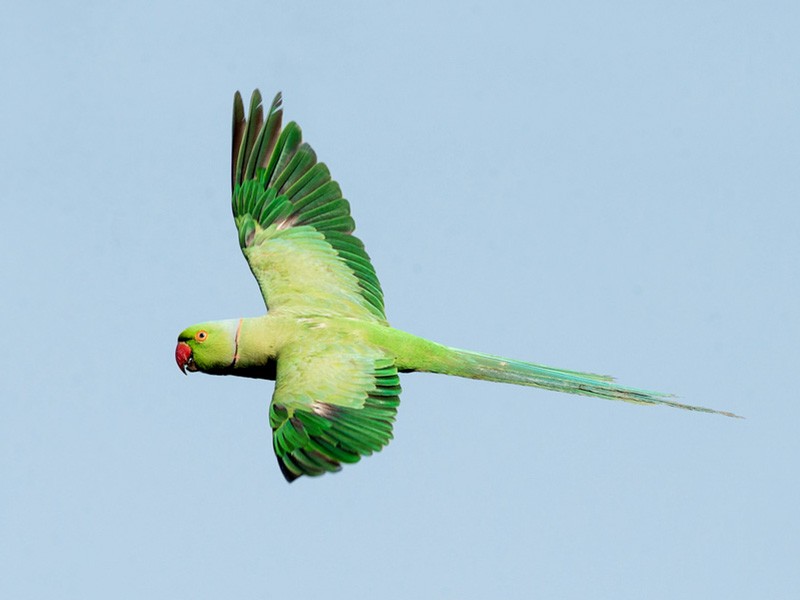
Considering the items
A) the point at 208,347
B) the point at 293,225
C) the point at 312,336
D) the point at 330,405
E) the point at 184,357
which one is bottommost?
the point at 330,405

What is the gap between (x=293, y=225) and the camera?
1299 centimetres

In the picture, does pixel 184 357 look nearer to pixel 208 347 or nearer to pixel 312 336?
pixel 208 347

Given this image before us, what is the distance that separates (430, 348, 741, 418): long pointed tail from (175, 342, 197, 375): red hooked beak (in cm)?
231

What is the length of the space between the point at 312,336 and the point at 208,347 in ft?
3.39

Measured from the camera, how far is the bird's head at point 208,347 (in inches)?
464

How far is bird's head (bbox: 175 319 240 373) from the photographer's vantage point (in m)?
11.8

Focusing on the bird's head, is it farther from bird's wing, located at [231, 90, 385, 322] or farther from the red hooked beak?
bird's wing, located at [231, 90, 385, 322]

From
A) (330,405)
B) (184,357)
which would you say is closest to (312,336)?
(330,405)

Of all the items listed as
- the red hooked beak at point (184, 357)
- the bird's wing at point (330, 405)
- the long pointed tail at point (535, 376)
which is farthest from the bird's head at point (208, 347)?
the long pointed tail at point (535, 376)

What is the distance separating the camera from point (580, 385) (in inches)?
450

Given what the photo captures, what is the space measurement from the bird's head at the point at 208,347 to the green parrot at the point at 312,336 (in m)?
0.01

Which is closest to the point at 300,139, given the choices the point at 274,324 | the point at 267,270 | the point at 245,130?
the point at 245,130

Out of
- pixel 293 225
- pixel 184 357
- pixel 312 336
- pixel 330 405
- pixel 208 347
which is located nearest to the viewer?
pixel 330 405

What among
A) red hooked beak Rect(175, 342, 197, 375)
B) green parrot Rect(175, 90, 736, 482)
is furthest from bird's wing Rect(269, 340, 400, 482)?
red hooked beak Rect(175, 342, 197, 375)
